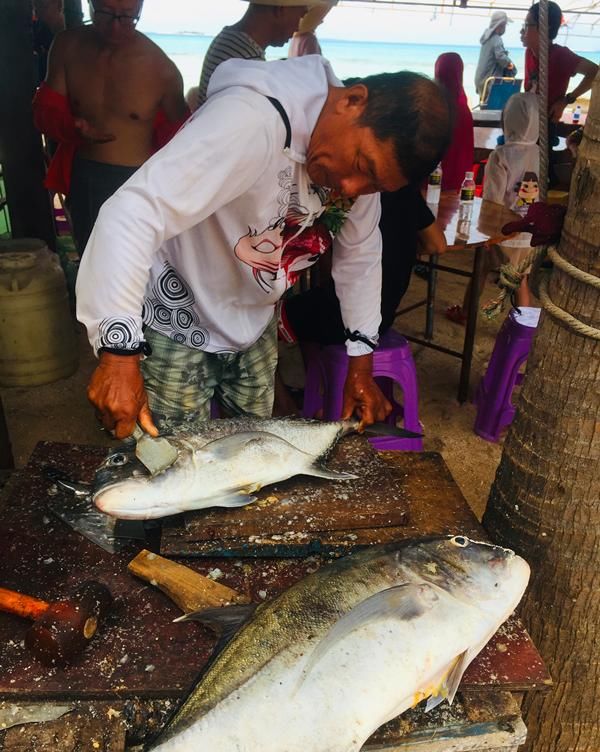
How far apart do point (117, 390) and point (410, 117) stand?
3.61 feet

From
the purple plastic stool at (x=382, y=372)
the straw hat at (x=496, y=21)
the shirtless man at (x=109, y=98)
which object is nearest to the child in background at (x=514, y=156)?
the purple plastic stool at (x=382, y=372)

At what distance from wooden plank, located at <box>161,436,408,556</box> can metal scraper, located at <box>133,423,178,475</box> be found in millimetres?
175

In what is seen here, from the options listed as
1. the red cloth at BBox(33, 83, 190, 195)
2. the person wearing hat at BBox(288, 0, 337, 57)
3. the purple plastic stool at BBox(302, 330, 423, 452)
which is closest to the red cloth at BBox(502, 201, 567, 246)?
the purple plastic stool at BBox(302, 330, 423, 452)

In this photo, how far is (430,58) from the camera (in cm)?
7156

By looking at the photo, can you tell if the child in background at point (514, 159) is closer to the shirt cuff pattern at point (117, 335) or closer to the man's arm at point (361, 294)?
the man's arm at point (361, 294)

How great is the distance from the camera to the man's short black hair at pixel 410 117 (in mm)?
1763

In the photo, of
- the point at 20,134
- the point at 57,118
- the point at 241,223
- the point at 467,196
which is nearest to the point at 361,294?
the point at 241,223

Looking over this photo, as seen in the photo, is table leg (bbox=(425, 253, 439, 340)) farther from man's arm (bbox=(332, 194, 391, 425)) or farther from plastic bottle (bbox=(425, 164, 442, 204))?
man's arm (bbox=(332, 194, 391, 425))

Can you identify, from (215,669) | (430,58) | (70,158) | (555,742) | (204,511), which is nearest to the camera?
(215,669)

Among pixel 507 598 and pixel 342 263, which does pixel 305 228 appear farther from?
pixel 507 598

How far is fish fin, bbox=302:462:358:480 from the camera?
1983 mm

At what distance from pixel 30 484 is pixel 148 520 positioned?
1.51 feet

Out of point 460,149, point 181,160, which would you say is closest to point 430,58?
point 460,149

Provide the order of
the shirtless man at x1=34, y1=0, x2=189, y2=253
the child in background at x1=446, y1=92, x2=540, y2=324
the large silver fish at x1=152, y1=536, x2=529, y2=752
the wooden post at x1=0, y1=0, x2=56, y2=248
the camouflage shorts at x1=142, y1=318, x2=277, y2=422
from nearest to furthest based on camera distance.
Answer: the large silver fish at x1=152, y1=536, x2=529, y2=752
the camouflage shorts at x1=142, y1=318, x2=277, y2=422
the shirtless man at x1=34, y1=0, x2=189, y2=253
the wooden post at x1=0, y1=0, x2=56, y2=248
the child in background at x1=446, y1=92, x2=540, y2=324
